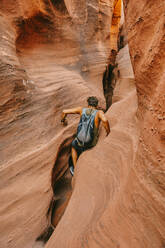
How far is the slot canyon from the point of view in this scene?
98 cm

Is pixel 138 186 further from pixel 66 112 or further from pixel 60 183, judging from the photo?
pixel 60 183

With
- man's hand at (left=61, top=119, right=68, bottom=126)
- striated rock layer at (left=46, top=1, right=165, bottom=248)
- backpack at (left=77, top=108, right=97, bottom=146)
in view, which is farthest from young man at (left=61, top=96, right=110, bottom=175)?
striated rock layer at (left=46, top=1, right=165, bottom=248)

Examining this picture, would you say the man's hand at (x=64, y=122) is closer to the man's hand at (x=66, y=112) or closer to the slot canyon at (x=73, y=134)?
the man's hand at (x=66, y=112)

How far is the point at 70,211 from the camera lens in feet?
5.18

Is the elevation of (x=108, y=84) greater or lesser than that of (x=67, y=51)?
lesser

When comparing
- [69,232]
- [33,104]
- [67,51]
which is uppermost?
[67,51]

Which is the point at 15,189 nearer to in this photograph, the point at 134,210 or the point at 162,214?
the point at 134,210

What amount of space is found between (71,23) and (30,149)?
3.64 meters

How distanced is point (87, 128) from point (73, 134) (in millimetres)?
723

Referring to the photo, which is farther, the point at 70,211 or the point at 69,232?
the point at 70,211

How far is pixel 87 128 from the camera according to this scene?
2512 mm

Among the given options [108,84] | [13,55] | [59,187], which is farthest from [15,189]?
Result: [108,84]

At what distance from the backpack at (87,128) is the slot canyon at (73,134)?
0.20 metres

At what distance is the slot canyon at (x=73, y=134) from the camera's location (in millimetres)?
980
